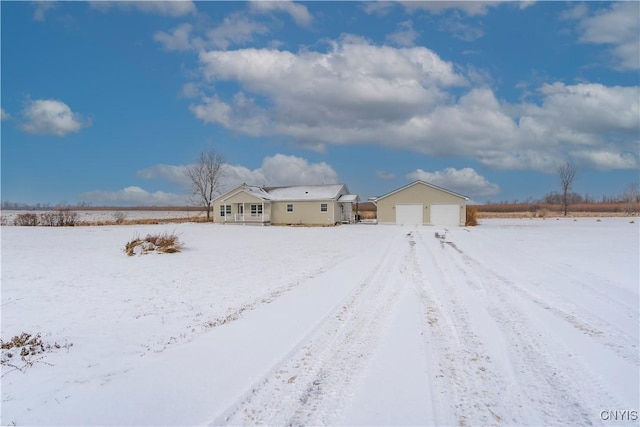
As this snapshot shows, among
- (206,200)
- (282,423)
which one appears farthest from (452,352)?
(206,200)

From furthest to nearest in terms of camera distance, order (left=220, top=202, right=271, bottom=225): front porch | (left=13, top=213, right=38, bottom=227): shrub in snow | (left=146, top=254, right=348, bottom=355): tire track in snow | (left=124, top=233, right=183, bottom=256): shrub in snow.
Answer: (left=220, top=202, right=271, bottom=225): front porch → (left=13, top=213, right=38, bottom=227): shrub in snow → (left=124, top=233, right=183, bottom=256): shrub in snow → (left=146, top=254, right=348, bottom=355): tire track in snow

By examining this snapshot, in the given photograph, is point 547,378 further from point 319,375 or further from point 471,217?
point 471,217

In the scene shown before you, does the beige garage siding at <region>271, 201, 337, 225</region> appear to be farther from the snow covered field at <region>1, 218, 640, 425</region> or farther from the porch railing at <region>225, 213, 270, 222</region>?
the snow covered field at <region>1, 218, 640, 425</region>

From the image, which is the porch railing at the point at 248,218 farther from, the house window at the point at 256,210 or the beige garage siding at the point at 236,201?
the beige garage siding at the point at 236,201

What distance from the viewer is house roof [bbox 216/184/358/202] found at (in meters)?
39.6

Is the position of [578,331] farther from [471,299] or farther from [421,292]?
[421,292]

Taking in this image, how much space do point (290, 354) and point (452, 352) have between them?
1.94m

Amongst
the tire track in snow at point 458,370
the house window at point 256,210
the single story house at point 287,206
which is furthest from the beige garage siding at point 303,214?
the tire track in snow at point 458,370

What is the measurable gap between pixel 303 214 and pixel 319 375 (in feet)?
118

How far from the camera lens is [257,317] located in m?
6.12

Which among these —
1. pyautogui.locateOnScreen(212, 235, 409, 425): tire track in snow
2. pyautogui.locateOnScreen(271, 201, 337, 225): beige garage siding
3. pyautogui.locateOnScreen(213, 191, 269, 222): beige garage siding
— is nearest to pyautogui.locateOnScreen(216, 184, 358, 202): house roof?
pyautogui.locateOnScreen(213, 191, 269, 222): beige garage siding

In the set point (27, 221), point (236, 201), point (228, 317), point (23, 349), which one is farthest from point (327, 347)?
point (27, 221)

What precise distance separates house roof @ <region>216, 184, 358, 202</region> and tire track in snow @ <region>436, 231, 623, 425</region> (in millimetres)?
32983

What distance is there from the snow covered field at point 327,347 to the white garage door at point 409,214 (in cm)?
2718
